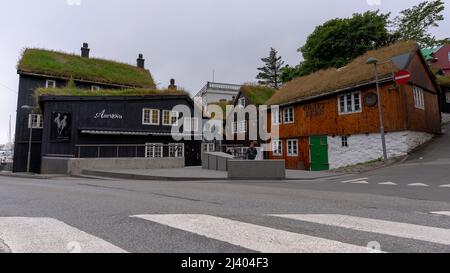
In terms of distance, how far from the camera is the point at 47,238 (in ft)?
12.7

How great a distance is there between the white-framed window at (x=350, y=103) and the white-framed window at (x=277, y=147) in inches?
288

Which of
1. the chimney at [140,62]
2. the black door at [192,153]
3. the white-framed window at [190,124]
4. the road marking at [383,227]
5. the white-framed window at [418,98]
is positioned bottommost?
the road marking at [383,227]

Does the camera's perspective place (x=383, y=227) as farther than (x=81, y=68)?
No

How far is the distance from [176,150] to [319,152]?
13323mm

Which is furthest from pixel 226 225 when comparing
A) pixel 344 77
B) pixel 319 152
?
pixel 344 77

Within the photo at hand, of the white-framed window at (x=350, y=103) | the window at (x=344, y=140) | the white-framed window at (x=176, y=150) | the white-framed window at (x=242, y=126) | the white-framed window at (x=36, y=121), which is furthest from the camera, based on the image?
the white-framed window at (x=242, y=126)

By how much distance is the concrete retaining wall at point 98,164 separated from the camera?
2016 cm

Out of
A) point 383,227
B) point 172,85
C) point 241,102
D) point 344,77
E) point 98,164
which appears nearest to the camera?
point 383,227

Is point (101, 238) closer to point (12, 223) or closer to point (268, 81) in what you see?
point (12, 223)

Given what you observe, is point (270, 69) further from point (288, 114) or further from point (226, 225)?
point (226, 225)

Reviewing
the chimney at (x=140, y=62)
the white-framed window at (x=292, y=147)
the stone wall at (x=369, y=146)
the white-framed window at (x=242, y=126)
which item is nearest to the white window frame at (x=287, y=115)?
the white-framed window at (x=292, y=147)

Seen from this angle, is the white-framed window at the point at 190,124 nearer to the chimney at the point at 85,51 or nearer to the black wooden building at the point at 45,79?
the black wooden building at the point at 45,79

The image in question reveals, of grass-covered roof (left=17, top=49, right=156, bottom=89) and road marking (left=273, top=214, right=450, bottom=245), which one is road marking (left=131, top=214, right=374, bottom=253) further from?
Answer: grass-covered roof (left=17, top=49, right=156, bottom=89)
